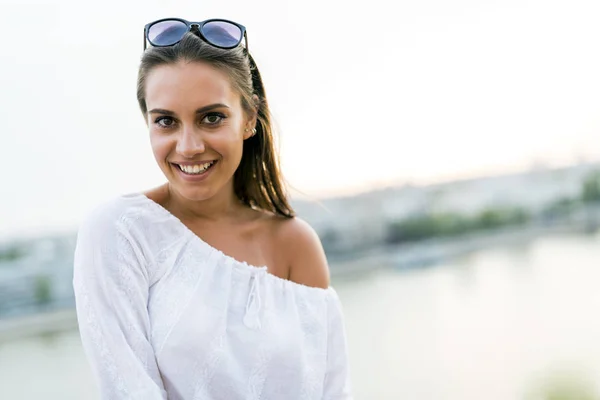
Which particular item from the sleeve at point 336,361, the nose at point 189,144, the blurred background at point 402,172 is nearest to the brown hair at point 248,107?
the nose at point 189,144

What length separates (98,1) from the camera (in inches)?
97.3

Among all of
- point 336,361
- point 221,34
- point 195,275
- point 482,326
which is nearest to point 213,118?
point 221,34

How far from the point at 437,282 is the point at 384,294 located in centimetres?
33

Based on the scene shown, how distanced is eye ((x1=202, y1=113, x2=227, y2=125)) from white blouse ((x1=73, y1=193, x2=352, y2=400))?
0.57 ft

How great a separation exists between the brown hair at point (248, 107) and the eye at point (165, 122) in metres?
0.06

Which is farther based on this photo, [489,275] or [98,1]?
[489,275]

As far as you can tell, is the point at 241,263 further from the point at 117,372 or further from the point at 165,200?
the point at 117,372

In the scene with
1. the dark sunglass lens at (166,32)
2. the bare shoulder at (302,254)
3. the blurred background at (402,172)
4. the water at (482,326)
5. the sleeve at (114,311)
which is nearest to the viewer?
the sleeve at (114,311)

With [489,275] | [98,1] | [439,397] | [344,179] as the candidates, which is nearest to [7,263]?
[98,1]

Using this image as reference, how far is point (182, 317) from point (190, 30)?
0.47 m

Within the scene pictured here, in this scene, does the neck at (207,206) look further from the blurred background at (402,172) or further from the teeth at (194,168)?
the blurred background at (402,172)

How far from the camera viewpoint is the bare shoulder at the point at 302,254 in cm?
132

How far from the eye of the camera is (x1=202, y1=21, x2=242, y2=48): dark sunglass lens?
113cm

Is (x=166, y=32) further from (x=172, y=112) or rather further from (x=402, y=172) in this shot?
(x=402, y=172)
